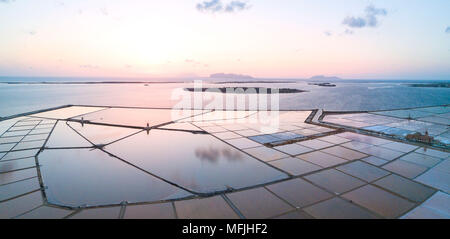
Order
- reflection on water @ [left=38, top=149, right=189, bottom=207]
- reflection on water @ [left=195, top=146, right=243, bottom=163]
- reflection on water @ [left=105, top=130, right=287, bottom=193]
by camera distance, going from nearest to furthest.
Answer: reflection on water @ [left=38, top=149, right=189, bottom=207] < reflection on water @ [left=105, top=130, right=287, bottom=193] < reflection on water @ [left=195, top=146, right=243, bottom=163]

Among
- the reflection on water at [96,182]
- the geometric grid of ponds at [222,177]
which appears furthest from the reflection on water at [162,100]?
the reflection on water at [96,182]

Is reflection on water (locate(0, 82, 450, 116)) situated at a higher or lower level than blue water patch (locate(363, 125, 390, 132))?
higher

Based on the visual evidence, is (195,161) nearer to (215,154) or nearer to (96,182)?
(215,154)

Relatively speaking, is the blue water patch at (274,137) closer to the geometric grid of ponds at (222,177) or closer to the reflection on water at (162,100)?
the geometric grid of ponds at (222,177)

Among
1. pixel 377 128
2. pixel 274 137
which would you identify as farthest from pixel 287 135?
pixel 377 128

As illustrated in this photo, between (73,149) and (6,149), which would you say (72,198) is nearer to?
(73,149)

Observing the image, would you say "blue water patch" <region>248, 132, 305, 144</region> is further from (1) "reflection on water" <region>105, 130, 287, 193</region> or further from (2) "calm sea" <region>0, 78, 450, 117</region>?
(2) "calm sea" <region>0, 78, 450, 117</region>

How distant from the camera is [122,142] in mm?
7547

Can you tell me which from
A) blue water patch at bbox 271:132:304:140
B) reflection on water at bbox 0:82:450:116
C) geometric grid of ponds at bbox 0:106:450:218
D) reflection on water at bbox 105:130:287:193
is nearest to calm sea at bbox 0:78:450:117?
reflection on water at bbox 0:82:450:116

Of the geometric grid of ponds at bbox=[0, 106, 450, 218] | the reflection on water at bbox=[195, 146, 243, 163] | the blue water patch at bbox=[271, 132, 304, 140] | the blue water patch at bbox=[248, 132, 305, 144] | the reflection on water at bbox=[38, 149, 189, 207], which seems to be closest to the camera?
the geometric grid of ponds at bbox=[0, 106, 450, 218]

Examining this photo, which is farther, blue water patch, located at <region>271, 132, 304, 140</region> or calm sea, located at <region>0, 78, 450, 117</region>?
calm sea, located at <region>0, 78, 450, 117</region>

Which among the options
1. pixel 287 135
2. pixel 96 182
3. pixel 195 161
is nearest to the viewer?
pixel 96 182

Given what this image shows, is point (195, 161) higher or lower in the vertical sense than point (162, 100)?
lower
